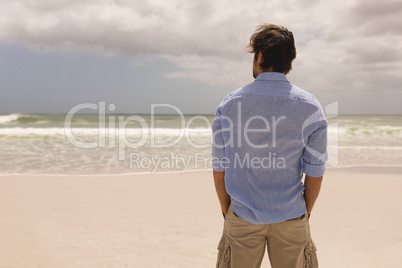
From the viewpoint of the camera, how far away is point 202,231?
3945mm

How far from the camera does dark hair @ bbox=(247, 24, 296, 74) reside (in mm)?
1392

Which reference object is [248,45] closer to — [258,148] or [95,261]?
[258,148]

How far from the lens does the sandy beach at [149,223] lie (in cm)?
330

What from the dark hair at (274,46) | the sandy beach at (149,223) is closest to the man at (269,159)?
the dark hair at (274,46)

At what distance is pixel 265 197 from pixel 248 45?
0.71 metres

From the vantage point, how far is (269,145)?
4.53 ft

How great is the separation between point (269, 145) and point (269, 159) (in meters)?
0.06

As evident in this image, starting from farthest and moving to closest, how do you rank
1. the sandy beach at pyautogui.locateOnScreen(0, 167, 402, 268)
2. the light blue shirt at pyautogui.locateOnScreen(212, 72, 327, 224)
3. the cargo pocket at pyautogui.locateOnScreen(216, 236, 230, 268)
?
the sandy beach at pyautogui.locateOnScreen(0, 167, 402, 268) → the cargo pocket at pyautogui.locateOnScreen(216, 236, 230, 268) → the light blue shirt at pyautogui.locateOnScreen(212, 72, 327, 224)

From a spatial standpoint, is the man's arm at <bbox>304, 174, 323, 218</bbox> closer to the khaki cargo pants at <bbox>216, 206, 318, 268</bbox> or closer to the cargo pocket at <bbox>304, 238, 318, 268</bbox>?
the khaki cargo pants at <bbox>216, 206, 318, 268</bbox>

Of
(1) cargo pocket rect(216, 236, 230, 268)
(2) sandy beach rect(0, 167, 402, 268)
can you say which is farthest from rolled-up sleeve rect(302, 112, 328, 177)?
(2) sandy beach rect(0, 167, 402, 268)

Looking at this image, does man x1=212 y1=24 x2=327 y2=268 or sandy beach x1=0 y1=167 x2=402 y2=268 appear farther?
sandy beach x1=0 y1=167 x2=402 y2=268

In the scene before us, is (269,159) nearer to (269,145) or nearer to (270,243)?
(269,145)

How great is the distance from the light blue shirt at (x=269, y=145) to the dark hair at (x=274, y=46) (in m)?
0.06

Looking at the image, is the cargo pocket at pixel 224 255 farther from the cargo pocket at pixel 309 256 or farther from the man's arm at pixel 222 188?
the cargo pocket at pixel 309 256
